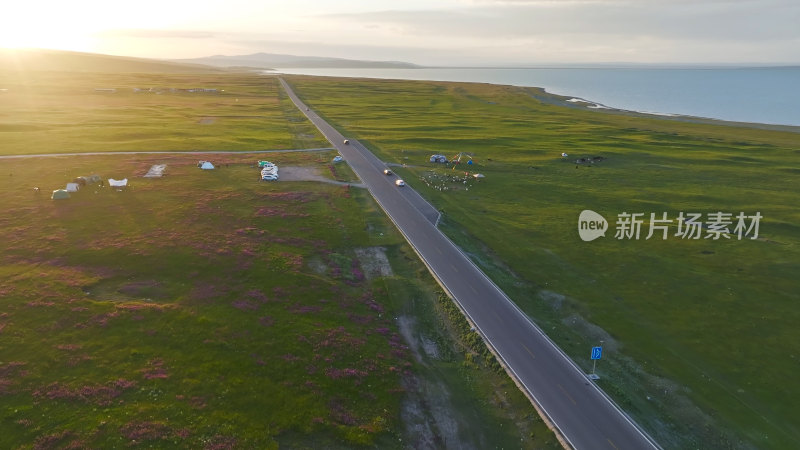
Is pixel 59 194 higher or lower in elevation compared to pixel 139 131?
lower

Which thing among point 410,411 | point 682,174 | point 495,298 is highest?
point 682,174

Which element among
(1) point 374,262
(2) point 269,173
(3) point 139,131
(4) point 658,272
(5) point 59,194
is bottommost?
(1) point 374,262

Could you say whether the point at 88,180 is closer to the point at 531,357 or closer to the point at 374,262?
the point at 374,262

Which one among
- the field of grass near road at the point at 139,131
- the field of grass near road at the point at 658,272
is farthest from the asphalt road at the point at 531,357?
the field of grass near road at the point at 139,131

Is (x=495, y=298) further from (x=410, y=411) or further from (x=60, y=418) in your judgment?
(x=60, y=418)

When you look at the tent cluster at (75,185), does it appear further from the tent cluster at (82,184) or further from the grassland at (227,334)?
the grassland at (227,334)

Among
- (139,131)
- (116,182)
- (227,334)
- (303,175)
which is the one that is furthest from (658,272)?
(139,131)

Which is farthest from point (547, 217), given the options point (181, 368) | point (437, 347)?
point (181, 368)
